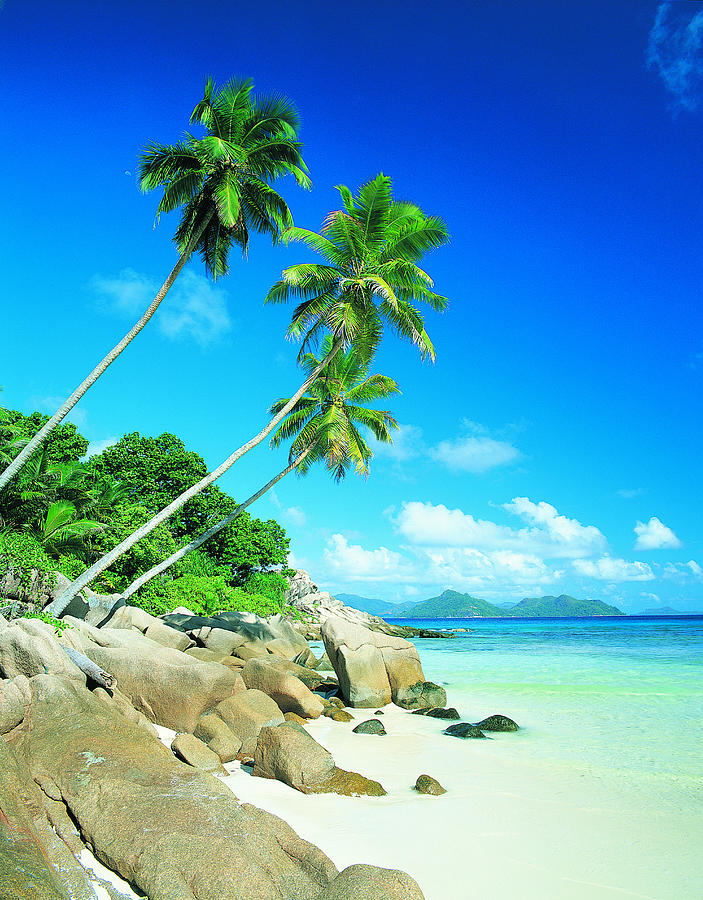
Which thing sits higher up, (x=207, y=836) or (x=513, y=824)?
(x=207, y=836)

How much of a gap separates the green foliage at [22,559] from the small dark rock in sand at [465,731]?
864 cm

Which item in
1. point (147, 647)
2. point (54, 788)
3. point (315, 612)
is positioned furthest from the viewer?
point (315, 612)

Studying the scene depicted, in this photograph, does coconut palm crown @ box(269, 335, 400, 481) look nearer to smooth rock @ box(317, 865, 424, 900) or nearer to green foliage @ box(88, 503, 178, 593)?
green foliage @ box(88, 503, 178, 593)

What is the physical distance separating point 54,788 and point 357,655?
857 centimetres

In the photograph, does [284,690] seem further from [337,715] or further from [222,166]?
[222,166]

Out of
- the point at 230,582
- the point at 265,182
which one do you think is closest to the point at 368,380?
the point at 265,182

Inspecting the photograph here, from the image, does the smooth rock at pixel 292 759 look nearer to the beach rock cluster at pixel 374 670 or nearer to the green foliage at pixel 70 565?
the beach rock cluster at pixel 374 670

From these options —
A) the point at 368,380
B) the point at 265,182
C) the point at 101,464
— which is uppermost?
the point at 265,182

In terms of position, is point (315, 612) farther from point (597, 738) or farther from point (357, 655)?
point (597, 738)

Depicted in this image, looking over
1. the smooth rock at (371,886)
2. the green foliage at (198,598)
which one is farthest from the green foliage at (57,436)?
the smooth rock at (371,886)

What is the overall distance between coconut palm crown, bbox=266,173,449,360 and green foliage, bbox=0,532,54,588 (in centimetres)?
856

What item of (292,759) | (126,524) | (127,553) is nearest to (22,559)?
(292,759)

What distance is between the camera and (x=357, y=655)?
13.0m

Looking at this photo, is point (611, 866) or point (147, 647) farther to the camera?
point (147, 647)
